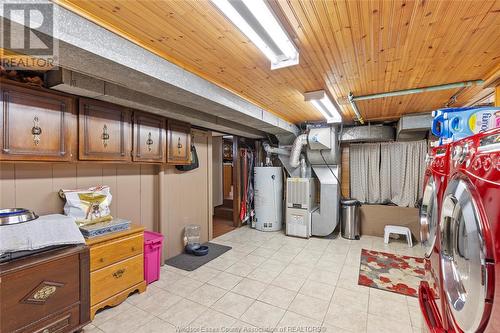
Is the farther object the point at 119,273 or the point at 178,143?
the point at 178,143

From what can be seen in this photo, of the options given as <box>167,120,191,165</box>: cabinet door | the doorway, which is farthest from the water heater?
<box>167,120,191,165</box>: cabinet door

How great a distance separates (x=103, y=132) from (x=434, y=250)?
112 inches

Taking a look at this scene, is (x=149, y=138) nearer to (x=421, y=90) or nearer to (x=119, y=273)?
(x=119, y=273)

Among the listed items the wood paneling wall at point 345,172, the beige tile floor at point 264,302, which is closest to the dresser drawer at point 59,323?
the beige tile floor at point 264,302

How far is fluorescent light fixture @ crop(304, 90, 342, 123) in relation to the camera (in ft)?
8.80

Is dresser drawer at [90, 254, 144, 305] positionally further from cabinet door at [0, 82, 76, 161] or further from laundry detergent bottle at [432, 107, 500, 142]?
laundry detergent bottle at [432, 107, 500, 142]

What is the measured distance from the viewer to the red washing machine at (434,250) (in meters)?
1.03

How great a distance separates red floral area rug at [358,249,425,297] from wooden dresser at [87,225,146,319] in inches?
103

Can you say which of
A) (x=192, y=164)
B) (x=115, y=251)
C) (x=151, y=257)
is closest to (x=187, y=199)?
(x=192, y=164)

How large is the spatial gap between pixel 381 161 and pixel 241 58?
417 centimetres

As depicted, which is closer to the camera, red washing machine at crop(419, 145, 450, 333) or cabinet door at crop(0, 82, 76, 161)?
red washing machine at crop(419, 145, 450, 333)

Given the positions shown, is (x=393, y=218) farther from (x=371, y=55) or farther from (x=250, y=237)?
(x=371, y=55)

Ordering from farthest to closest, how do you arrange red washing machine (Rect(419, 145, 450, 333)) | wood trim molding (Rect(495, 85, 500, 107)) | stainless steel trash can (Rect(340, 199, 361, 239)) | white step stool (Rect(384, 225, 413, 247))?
stainless steel trash can (Rect(340, 199, 361, 239))
white step stool (Rect(384, 225, 413, 247))
wood trim molding (Rect(495, 85, 500, 107))
red washing machine (Rect(419, 145, 450, 333))

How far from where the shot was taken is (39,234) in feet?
5.67
